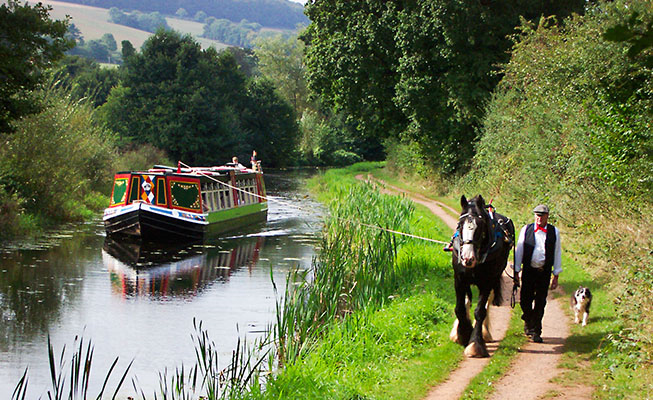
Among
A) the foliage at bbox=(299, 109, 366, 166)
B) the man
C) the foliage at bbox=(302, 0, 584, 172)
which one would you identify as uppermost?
the foliage at bbox=(302, 0, 584, 172)

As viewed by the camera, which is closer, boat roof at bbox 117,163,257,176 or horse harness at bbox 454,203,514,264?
horse harness at bbox 454,203,514,264

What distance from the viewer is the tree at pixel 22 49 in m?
16.2

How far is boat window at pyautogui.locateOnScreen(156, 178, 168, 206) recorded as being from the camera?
22609 millimetres

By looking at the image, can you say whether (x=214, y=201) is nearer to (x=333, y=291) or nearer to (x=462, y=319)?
(x=333, y=291)

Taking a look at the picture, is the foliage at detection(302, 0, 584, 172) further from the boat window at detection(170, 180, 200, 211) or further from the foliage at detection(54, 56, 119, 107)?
the foliage at detection(54, 56, 119, 107)

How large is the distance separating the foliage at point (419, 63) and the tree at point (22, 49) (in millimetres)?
13624

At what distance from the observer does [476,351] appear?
786cm

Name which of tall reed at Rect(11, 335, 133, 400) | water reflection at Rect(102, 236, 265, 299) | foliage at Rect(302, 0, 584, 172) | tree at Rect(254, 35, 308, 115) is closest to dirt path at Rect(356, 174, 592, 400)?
tall reed at Rect(11, 335, 133, 400)

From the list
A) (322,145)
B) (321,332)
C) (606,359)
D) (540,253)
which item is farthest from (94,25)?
Answer: (606,359)

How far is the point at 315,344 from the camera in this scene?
855 centimetres

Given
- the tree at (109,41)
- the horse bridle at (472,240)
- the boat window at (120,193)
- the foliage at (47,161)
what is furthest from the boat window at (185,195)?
the tree at (109,41)

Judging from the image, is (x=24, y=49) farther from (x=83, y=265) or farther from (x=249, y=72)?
(x=249, y=72)

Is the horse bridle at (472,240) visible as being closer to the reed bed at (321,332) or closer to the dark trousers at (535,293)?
the dark trousers at (535,293)

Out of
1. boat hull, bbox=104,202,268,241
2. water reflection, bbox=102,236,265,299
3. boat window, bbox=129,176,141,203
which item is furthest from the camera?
boat window, bbox=129,176,141,203
